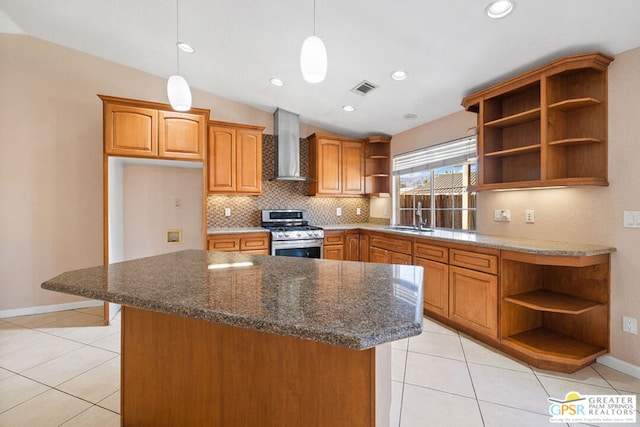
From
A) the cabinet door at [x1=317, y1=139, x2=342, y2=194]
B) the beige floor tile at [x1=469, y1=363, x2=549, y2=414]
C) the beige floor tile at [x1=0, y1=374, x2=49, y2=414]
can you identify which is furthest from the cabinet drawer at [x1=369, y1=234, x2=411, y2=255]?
the beige floor tile at [x1=0, y1=374, x2=49, y2=414]

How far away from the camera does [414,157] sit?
4.11m

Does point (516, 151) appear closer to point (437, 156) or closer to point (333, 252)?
point (437, 156)

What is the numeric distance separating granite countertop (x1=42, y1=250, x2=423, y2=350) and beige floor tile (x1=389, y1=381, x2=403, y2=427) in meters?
0.93

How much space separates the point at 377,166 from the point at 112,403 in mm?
4244

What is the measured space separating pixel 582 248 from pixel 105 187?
4.31 metres

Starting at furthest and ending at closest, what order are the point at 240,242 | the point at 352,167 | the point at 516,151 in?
the point at 352,167
the point at 240,242
the point at 516,151

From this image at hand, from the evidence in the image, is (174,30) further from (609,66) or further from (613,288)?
(613,288)

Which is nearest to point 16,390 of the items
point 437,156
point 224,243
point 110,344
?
point 110,344

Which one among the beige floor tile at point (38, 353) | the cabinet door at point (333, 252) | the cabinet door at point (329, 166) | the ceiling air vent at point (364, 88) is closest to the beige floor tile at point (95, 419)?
the beige floor tile at point (38, 353)

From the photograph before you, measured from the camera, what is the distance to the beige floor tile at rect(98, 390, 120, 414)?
1.77 meters

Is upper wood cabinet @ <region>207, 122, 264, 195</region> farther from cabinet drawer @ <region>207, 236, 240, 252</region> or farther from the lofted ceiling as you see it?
cabinet drawer @ <region>207, 236, 240, 252</region>

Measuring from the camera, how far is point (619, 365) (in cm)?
210

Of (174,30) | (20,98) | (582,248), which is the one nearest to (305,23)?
(174,30)

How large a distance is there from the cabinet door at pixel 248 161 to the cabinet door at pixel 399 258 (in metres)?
2.00
